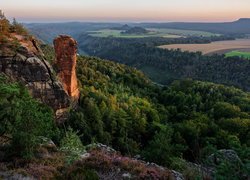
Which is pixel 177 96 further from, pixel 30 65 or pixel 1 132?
pixel 1 132

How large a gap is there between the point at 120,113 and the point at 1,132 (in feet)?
113

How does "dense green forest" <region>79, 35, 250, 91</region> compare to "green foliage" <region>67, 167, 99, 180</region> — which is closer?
"green foliage" <region>67, 167, 99, 180</region>

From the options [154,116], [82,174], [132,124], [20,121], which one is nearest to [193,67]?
[154,116]

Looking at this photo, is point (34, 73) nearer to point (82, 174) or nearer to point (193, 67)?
point (82, 174)

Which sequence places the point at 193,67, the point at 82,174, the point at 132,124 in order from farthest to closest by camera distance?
the point at 193,67, the point at 132,124, the point at 82,174

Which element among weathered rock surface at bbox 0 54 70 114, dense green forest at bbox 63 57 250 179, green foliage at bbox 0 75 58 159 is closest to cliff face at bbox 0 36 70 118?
weathered rock surface at bbox 0 54 70 114

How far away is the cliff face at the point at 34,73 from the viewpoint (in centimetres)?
4047

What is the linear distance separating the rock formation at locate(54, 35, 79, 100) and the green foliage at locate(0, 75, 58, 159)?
81.8ft

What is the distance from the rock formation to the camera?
5012 centimetres

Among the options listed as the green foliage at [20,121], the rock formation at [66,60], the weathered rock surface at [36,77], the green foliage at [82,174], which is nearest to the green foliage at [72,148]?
the green foliage at [82,174]

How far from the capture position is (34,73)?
41.7m

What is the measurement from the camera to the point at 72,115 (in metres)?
49.9

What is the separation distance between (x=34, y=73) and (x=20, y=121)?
20084 millimetres

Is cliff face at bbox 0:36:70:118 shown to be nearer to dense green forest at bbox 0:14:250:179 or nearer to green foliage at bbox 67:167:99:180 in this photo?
dense green forest at bbox 0:14:250:179
